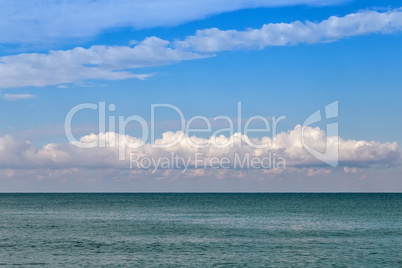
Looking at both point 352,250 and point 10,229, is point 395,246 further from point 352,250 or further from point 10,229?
point 10,229

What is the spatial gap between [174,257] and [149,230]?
31.8 metres

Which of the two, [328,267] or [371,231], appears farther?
[371,231]

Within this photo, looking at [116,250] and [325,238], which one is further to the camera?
[325,238]

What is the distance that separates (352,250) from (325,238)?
502 inches

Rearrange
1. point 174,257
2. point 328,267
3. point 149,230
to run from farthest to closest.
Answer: point 149,230 → point 174,257 → point 328,267

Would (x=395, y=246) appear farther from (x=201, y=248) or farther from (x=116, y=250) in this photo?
(x=116, y=250)

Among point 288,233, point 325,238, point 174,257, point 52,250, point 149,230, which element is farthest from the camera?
point 149,230

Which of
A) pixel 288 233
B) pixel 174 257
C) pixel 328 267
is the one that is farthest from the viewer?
pixel 288 233

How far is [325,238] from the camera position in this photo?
249 feet

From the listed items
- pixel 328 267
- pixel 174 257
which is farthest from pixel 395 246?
pixel 174 257

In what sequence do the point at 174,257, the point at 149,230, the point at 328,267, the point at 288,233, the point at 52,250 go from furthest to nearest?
1. the point at 149,230
2. the point at 288,233
3. the point at 52,250
4. the point at 174,257
5. the point at 328,267

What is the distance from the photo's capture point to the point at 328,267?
172 ft

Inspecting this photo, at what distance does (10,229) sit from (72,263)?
1634 inches

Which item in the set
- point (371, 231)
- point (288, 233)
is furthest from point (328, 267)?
point (371, 231)
